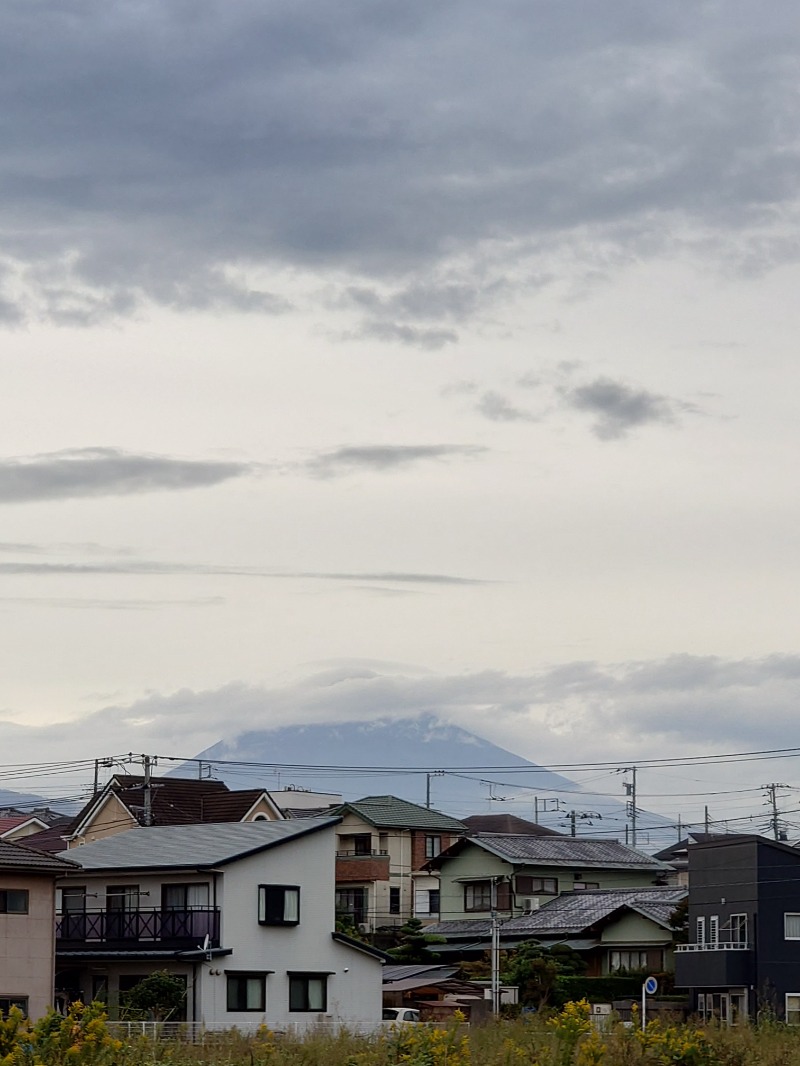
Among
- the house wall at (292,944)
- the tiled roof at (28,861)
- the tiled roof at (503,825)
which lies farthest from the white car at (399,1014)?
the tiled roof at (503,825)

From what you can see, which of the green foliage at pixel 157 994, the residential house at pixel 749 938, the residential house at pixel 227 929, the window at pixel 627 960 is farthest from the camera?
the window at pixel 627 960

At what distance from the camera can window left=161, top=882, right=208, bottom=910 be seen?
47.0 metres

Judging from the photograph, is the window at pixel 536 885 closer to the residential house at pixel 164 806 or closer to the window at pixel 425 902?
the window at pixel 425 902

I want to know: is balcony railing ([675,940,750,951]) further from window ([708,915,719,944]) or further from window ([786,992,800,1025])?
window ([786,992,800,1025])

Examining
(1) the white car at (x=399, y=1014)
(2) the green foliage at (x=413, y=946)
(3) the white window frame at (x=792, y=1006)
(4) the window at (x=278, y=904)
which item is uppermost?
(4) the window at (x=278, y=904)

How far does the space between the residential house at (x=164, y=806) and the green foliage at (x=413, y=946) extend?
30.0ft

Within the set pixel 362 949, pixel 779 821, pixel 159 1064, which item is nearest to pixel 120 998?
pixel 362 949

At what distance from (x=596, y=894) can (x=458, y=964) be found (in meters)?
8.33

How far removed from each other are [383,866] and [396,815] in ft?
12.9

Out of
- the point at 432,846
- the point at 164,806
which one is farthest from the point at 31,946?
the point at 432,846

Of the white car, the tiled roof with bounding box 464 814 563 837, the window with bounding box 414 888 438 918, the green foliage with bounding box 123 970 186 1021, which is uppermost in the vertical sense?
the tiled roof with bounding box 464 814 563 837

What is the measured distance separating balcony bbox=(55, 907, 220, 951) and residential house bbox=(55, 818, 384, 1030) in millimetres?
31

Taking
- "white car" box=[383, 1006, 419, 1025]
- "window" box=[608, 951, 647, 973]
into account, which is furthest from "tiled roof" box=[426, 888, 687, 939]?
"white car" box=[383, 1006, 419, 1025]

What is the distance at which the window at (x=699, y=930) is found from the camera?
186 feet
